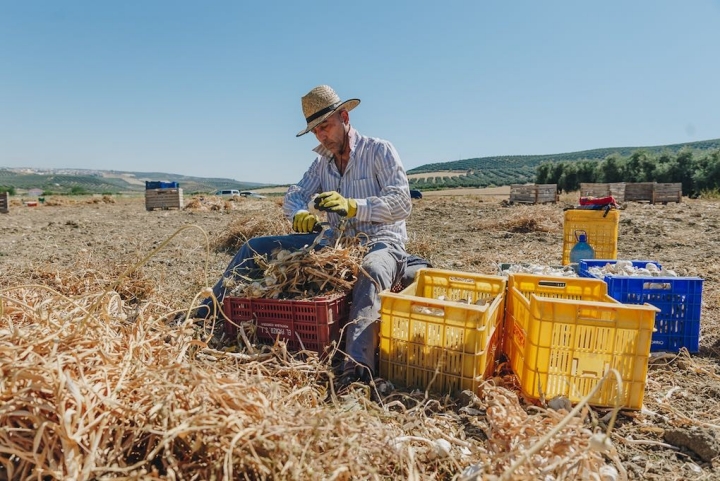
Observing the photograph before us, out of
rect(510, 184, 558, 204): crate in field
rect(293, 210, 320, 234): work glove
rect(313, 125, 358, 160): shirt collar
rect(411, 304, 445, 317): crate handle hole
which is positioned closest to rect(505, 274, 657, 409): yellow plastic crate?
rect(411, 304, 445, 317): crate handle hole

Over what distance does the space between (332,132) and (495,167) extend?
92148mm

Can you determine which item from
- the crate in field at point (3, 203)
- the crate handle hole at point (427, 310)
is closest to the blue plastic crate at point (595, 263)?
the crate handle hole at point (427, 310)

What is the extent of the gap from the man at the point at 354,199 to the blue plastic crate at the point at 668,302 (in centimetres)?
143

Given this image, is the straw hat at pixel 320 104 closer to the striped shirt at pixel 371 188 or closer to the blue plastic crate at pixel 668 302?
the striped shirt at pixel 371 188

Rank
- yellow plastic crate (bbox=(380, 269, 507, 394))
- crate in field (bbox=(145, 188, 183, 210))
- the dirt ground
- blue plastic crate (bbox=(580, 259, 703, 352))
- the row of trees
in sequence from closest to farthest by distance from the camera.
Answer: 1. the dirt ground
2. yellow plastic crate (bbox=(380, 269, 507, 394))
3. blue plastic crate (bbox=(580, 259, 703, 352))
4. crate in field (bbox=(145, 188, 183, 210))
5. the row of trees

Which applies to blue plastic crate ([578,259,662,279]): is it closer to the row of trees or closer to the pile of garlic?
the pile of garlic

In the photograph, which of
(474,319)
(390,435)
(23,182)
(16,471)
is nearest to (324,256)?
(474,319)

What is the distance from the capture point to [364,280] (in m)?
2.57

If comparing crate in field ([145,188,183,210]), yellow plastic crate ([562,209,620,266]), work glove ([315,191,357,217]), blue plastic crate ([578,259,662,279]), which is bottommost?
crate in field ([145,188,183,210])

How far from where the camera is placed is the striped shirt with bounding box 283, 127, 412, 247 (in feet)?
9.78

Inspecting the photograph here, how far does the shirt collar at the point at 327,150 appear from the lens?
3.20m

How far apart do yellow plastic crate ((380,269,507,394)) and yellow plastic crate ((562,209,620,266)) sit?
2.64 meters

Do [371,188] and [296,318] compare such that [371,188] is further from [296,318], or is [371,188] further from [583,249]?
[583,249]

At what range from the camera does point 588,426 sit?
1.95 m
